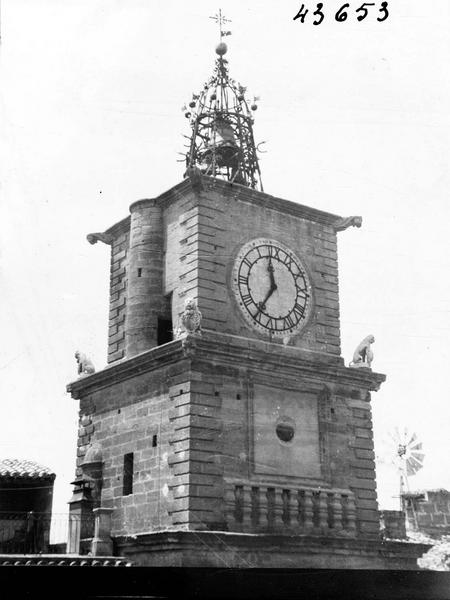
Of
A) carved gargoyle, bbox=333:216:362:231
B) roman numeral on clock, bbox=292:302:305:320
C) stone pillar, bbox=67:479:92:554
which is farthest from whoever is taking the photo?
carved gargoyle, bbox=333:216:362:231

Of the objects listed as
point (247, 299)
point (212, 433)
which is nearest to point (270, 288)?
point (247, 299)

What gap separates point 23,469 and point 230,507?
35.9ft

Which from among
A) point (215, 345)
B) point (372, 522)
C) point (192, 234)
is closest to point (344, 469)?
point (372, 522)

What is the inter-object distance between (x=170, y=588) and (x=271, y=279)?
1156cm

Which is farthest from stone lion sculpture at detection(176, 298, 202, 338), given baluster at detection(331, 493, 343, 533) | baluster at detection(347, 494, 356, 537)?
baluster at detection(347, 494, 356, 537)

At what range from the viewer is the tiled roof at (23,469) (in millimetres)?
30369

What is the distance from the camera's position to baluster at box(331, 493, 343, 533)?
81.6 ft

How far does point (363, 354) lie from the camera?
90.7 ft

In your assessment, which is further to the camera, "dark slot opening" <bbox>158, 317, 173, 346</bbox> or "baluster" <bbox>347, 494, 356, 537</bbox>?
"dark slot opening" <bbox>158, 317, 173, 346</bbox>

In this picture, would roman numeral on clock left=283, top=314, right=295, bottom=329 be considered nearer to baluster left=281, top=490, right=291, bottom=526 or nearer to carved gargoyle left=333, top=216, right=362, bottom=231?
carved gargoyle left=333, top=216, right=362, bottom=231

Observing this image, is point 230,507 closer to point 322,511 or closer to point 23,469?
point 322,511

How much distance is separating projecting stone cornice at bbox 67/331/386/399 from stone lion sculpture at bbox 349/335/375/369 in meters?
0.48

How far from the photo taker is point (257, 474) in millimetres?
23812

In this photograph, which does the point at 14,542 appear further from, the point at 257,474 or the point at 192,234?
the point at 192,234
